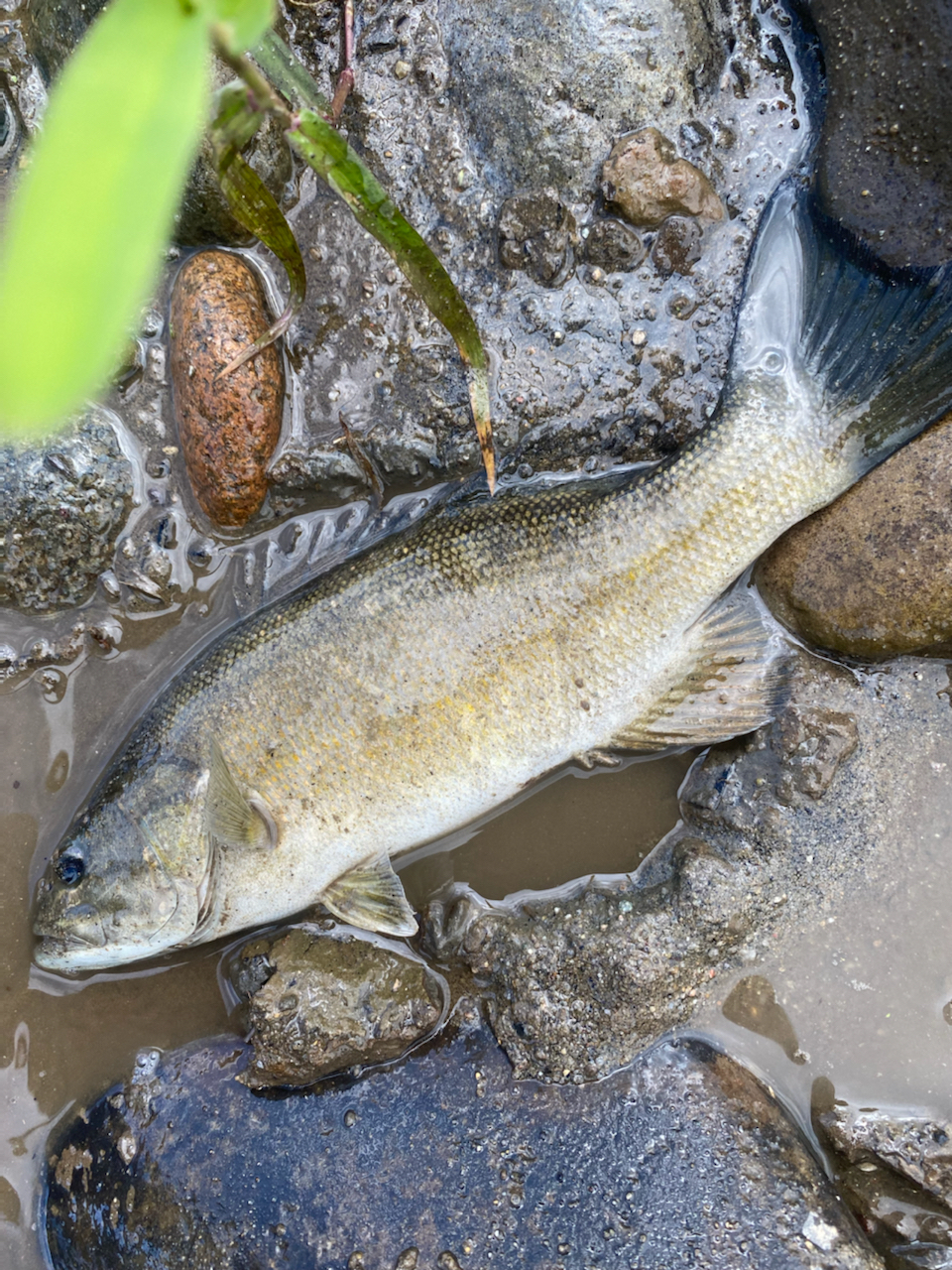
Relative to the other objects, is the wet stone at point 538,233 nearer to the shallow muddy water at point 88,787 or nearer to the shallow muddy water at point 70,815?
the shallow muddy water at point 88,787

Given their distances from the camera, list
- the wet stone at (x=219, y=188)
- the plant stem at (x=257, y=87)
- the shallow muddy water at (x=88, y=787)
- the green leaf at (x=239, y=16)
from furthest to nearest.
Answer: the shallow muddy water at (x=88, y=787) < the wet stone at (x=219, y=188) < the plant stem at (x=257, y=87) < the green leaf at (x=239, y=16)

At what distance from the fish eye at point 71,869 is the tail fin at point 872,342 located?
10.3ft

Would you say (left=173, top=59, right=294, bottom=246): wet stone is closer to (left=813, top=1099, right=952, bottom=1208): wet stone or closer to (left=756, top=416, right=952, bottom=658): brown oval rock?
(left=756, top=416, right=952, bottom=658): brown oval rock

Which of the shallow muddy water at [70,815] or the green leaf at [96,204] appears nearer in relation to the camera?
the green leaf at [96,204]

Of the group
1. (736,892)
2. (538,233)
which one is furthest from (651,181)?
(736,892)

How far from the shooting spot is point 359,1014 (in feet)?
10.6

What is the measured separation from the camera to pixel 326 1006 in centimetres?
321

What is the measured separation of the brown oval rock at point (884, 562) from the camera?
3.02 m

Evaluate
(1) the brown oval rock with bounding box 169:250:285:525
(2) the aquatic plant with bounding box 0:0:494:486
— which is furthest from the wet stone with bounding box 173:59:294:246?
(2) the aquatic plant with bounding box 0:0:494:486

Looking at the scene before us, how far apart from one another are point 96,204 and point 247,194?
175cm

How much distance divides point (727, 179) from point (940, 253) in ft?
2.79

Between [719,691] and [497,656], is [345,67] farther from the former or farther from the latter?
[719,691]

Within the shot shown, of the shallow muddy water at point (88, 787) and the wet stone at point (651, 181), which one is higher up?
the wet stone at point (651, 181)

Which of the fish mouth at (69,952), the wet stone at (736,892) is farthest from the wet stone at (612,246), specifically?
the fish mouth at (69,952)
